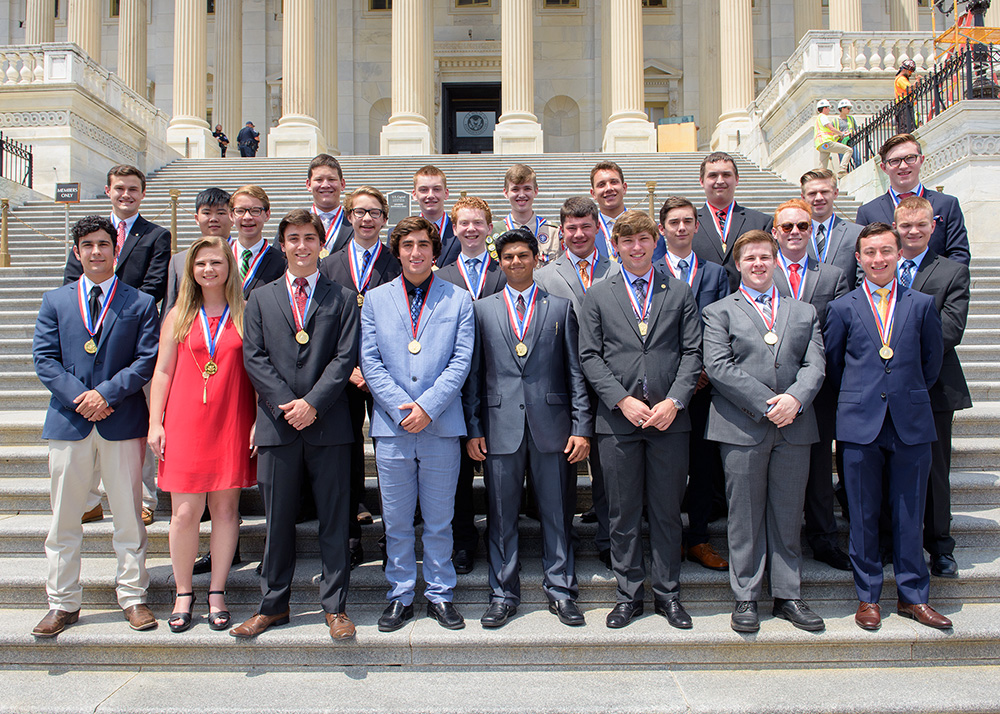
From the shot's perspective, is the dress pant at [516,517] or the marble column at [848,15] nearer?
the dress pant at [516,517]

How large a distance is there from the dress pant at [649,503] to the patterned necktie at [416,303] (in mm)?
1463

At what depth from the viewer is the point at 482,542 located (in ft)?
17.4

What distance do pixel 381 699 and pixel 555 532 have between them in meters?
1.43

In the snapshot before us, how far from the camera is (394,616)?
4.31 m

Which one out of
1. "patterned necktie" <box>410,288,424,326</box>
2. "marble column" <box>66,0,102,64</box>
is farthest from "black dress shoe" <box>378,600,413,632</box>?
"marble column" <box>66,0,102,64</box>

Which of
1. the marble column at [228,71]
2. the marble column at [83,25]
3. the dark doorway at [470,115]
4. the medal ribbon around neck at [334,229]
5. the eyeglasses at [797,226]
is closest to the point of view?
the eyeglasses at [797,226]

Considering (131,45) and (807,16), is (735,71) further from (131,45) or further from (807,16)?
(131,45)

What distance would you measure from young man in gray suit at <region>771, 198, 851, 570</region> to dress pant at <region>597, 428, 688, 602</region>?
1.07m

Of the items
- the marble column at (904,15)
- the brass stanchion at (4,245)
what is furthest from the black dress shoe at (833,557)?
the marble column at (904,15)

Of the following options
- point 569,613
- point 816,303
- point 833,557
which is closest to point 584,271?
point 816,303

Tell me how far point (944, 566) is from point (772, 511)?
4.30ft

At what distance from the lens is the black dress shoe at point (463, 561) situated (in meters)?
4.89

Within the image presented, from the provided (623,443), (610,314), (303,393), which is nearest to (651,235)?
(610,314)

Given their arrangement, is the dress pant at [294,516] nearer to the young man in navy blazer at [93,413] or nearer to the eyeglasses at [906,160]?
the young man in navy blazer at [93,413]
